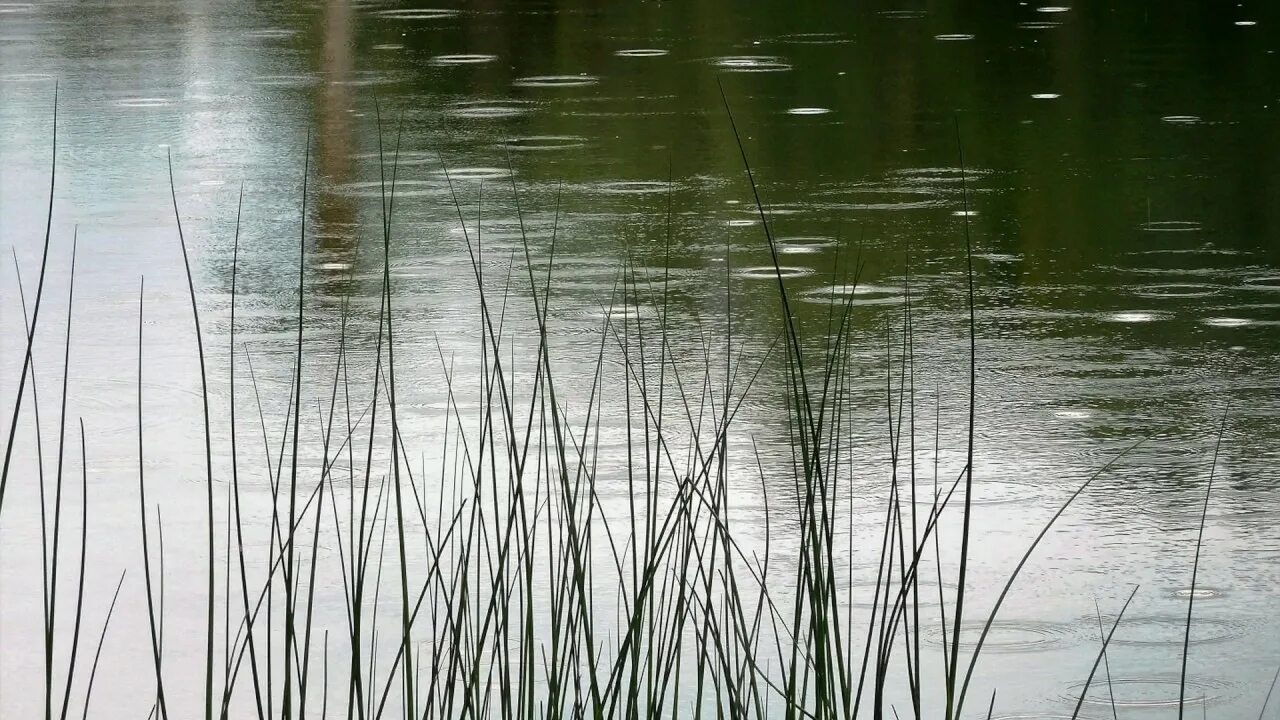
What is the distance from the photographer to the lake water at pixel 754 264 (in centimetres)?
235

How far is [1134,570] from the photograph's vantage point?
2.36 metres

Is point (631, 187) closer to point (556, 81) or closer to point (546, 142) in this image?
point (546, 142)

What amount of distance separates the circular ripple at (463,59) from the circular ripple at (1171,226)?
4147 mm

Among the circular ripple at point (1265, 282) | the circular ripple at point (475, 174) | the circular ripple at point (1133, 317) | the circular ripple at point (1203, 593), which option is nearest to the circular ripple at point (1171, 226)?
the circular ripple at point (1265, 282)

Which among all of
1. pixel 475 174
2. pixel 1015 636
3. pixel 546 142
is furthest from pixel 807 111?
pixel 1015 636

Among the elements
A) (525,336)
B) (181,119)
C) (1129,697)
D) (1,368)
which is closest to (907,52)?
(181,119)

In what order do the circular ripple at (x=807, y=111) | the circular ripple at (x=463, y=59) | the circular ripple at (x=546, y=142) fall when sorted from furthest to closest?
1. the circular ripple at (x=463, y=59)
2. the circular ripple at (x=807, y=111)
3. the circular ripple at (x=546, y=142)

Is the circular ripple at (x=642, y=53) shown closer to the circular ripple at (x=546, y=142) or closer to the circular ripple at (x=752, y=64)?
the circular ripple at (x=752, y=64)

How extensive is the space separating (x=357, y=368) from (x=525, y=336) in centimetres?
36

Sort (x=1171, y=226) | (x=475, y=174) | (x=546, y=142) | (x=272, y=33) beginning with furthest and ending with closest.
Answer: (x=272, y=33) < (x=546, y=142) < (x=475, y=174) < (x=1171, y=226)

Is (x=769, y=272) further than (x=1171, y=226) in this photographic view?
No

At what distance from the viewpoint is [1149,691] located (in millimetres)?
2020

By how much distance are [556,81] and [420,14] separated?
10.1ft

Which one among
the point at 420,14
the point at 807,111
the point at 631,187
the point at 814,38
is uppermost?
the point at 420,14
